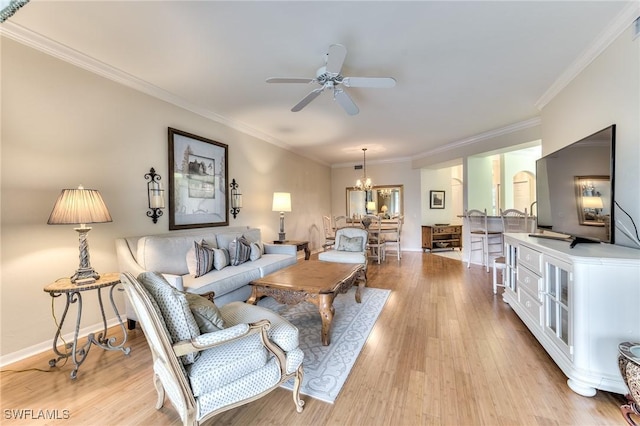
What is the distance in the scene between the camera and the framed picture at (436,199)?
296 inches

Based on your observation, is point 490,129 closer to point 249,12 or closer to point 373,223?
point 373,223

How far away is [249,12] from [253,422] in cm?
267

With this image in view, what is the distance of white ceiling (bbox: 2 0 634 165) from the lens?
1.90 meters

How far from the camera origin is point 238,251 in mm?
3412

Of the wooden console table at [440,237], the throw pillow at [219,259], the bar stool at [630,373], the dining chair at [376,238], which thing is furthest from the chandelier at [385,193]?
the bar stool at [630,373]

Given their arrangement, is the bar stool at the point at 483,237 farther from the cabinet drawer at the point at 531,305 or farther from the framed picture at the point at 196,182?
the framed picture at the point at 196,182

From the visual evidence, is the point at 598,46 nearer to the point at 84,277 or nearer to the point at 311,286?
the point at 311,286

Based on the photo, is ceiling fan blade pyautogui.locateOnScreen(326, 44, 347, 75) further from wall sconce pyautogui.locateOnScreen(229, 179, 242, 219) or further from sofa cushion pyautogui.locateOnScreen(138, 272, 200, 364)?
wall sconce pyautogui.locateOnScreen(229, 179, 242, 219)

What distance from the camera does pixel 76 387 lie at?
183 centimetres

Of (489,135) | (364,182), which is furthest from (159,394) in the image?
(364,182)

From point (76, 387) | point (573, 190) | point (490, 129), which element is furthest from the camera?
point (490, 129)

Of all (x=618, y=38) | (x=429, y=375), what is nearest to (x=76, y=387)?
(x=429, y=375)

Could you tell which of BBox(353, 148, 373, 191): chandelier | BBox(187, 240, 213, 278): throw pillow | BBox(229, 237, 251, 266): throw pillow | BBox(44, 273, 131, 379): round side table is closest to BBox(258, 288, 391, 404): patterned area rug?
BBox(229, 237, 251, 266): throw pillow

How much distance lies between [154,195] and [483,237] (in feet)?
18.3
